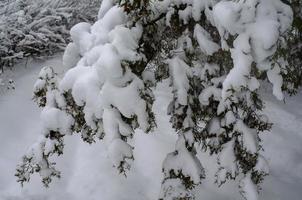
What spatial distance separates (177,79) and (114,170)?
1721mm

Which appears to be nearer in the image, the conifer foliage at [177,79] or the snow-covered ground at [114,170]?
the conifer foliage at [177,79]

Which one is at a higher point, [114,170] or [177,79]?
[177,79]

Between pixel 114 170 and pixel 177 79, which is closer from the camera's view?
pixel 177 79

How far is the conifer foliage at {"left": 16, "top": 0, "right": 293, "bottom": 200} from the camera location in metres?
2.60

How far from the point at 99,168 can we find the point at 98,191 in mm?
339

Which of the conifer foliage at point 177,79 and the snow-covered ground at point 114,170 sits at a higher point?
the conifer foliage at point 177,79

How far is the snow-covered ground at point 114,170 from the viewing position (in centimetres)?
423

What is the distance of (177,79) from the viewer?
3.04 m

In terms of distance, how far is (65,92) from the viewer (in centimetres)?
311

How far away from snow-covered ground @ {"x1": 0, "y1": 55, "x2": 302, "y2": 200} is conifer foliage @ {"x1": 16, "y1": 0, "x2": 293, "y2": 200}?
3.08 feet

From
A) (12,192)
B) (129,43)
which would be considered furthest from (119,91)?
(12,192)

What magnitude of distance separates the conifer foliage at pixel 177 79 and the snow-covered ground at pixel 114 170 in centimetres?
94

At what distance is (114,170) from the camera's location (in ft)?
14.7

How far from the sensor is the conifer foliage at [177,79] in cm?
260
